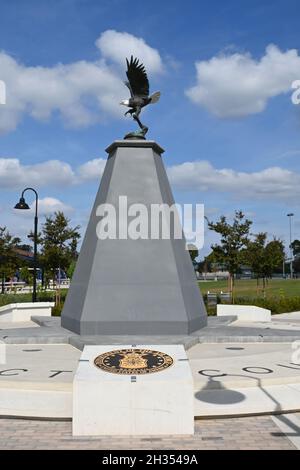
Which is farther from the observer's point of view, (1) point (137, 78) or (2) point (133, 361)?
(1) point (137, 78)

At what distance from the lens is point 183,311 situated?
12.4 m

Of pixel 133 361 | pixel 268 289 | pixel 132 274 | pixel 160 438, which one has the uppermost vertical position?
pixel 132 274

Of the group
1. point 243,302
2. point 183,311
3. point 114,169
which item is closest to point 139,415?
point 183,311

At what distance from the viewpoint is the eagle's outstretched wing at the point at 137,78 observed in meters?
15.1

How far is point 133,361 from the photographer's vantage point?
6734 millimetres

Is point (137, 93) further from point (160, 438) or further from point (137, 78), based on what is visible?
point (160, 438)

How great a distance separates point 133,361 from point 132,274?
20.6 ft

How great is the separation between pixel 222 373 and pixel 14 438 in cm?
401

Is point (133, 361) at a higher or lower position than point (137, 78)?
lower

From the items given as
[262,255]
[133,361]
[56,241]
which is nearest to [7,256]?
[56,241]

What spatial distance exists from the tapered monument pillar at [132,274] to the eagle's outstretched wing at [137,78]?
2.09m

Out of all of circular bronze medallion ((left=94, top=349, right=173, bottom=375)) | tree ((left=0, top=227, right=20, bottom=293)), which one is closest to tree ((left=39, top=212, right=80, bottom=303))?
tree ((left=0, top=227, right=20, bottom=293))

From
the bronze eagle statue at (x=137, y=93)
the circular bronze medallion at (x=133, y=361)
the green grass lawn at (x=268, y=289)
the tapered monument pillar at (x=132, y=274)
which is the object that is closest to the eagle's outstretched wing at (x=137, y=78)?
the bronze eagle statue at (x=137, y=93)

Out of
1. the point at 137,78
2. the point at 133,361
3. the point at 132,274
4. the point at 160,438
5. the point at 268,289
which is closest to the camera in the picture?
the point at 160,438
